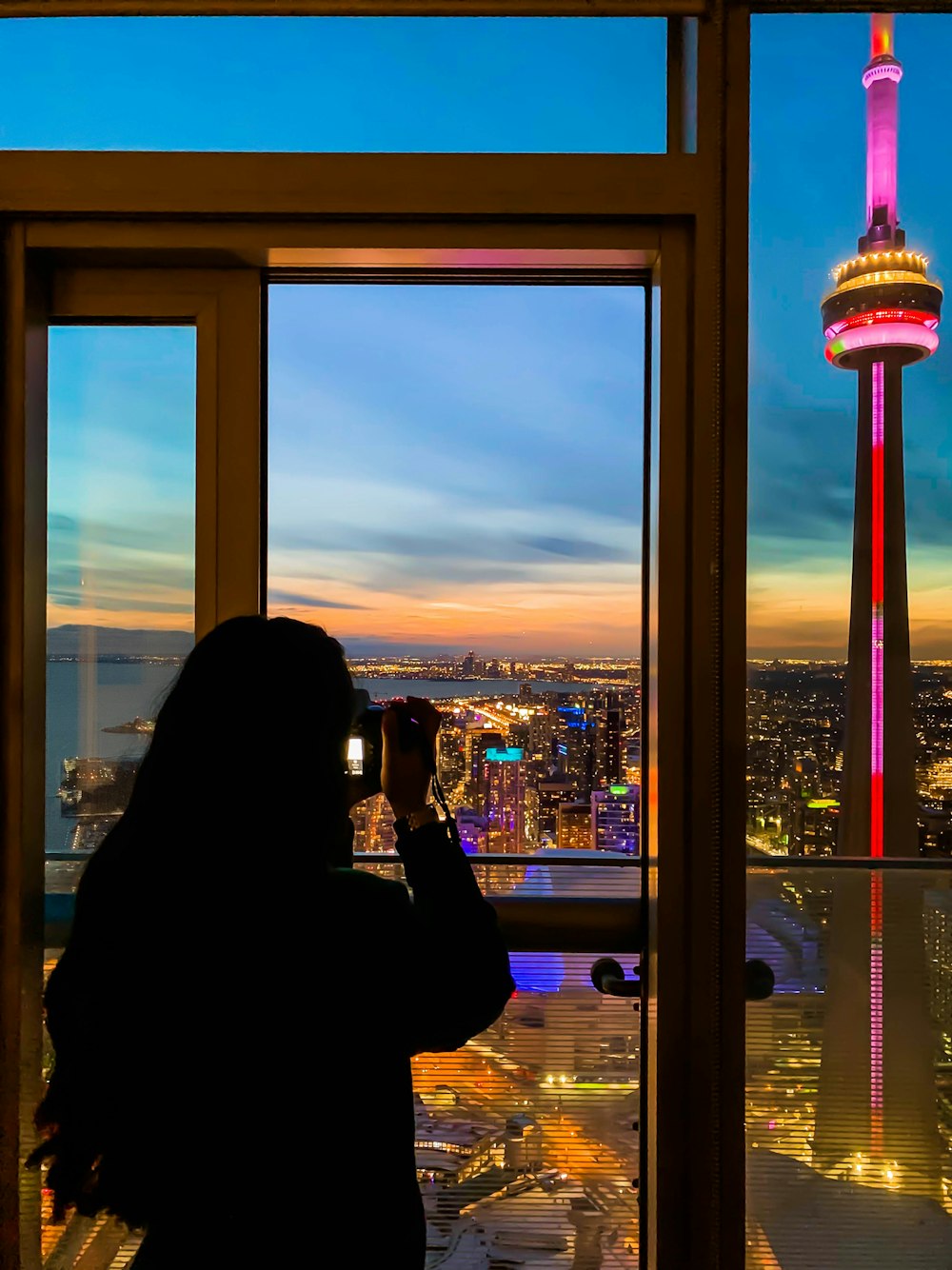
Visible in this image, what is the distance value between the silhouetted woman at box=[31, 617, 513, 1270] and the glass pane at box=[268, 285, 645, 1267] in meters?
0.52

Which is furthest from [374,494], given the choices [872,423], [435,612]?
[872,423]

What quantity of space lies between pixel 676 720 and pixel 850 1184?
0.89 meters

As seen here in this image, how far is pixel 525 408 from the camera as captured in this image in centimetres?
136

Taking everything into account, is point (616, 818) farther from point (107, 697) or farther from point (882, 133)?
point (882, 133)

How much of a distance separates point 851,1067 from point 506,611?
1.02m

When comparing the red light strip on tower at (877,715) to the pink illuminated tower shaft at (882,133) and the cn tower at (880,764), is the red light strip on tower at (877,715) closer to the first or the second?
the cn tower at (880,764)

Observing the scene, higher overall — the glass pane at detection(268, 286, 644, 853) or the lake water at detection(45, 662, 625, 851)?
the glass pane at detection(268, 286, 644, 853)

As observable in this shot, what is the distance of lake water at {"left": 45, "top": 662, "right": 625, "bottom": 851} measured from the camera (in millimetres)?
1306

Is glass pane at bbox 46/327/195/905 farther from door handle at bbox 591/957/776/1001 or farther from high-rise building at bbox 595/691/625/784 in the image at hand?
door handle at bbox 591/957/776/1001

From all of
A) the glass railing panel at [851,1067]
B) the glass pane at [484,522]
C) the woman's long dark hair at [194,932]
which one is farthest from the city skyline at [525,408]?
the woman's long dark hair at [194,932]

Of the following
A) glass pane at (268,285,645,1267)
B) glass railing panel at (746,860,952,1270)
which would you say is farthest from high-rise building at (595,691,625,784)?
glass railing panel at (746,860,952,1270)

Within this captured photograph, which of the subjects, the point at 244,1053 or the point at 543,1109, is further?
the point at 543,1109

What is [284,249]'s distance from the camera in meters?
1.23

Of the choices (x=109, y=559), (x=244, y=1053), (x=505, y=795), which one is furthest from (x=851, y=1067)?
(x=109, y=559)
